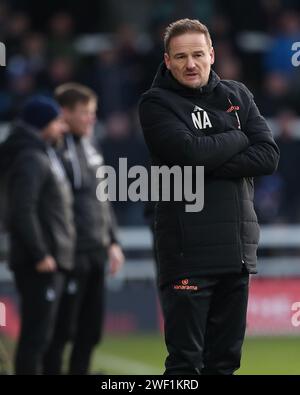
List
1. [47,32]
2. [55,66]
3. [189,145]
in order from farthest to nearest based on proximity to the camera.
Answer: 1. [47,32]
2. [55,66]
3. [189,145]

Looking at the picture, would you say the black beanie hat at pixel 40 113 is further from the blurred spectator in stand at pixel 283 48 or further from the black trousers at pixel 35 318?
the blurred spectator in stand at pixel 283 48

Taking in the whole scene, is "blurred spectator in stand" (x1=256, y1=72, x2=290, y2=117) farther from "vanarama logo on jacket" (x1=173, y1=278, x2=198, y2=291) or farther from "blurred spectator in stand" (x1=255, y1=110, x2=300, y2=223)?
"vanarama logo on jacket" (x1=173, y1=278, x2=198, y2=291)

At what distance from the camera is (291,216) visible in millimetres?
14758

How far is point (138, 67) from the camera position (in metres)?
15.0

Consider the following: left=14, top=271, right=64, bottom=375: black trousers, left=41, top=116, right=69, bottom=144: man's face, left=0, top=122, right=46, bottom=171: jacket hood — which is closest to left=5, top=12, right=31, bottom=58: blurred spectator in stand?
left=41, top=116, right=69, bottom=144: man's face

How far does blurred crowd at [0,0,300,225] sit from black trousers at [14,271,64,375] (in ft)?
16.4

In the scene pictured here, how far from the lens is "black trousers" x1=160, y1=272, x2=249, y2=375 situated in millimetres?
6141

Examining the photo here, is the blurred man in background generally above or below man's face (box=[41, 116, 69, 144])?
below

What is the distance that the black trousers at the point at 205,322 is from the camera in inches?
242

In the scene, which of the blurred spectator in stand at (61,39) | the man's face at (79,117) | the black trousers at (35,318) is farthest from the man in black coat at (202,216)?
the blurred spectator in stand at (61,39)

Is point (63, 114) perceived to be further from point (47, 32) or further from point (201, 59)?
point (47, 32)

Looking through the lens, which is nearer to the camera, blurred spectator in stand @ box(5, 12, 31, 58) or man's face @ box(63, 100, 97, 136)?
man's face @ box(63, 100, 97, 136)

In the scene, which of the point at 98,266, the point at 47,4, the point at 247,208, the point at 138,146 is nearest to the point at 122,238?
the point at 138,146

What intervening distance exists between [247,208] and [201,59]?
0.75m
